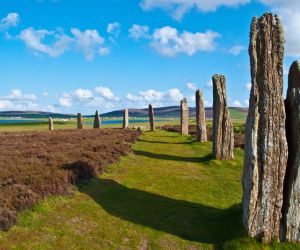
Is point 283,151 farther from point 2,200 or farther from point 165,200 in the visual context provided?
point 2,200

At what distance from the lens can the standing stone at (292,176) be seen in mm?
11594

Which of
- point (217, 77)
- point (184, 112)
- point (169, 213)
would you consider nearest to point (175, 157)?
point (217, 77)

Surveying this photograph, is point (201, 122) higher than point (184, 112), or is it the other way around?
point (184, 112)

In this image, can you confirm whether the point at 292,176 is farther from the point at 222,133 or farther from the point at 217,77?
the point at 217,77

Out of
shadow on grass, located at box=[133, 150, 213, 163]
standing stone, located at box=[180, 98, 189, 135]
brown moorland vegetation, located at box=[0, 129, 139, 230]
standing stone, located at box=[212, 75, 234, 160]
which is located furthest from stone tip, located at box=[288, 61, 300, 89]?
standing stone, located at box=[180, 98, 189, 135]

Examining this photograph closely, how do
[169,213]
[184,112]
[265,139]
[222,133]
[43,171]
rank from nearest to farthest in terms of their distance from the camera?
1. [265,139]
2. [169,213]
3. [43,171]
4. [222,133]
5. [184,112]

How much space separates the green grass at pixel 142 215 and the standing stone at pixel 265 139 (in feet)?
2.44

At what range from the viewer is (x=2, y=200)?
45.5 feet

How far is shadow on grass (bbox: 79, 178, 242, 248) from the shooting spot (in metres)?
12.8

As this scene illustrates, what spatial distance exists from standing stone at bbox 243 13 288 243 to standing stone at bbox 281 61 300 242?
0.24 meters

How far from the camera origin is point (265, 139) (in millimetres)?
11867

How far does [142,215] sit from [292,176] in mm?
5919

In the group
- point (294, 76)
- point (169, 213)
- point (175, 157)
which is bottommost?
point (169, 213)

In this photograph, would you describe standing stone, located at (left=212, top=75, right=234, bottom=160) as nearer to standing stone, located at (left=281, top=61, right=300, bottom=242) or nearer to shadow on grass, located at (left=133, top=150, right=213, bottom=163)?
shadow on grass, located at (left=133, top=150, right=213, bottom=163)
